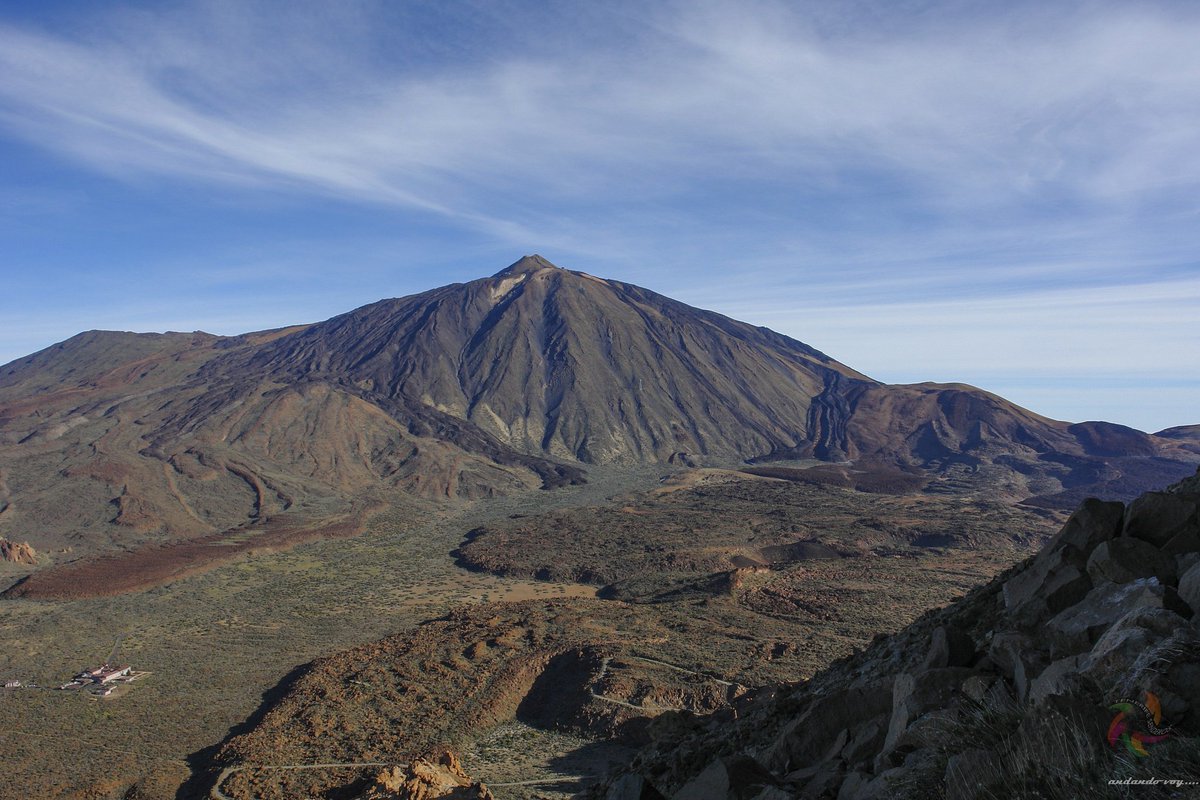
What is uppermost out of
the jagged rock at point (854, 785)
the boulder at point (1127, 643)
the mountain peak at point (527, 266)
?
the mountain peak at point (527, 266)

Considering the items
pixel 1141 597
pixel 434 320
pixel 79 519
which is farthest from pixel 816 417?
pixel 1141 597

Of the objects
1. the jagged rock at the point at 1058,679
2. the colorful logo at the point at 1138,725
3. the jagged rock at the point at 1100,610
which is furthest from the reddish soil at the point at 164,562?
the colorful logo at the point at 1138,725

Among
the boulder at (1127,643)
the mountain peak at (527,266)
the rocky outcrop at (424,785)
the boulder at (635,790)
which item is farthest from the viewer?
the mountain peak at (527,266)

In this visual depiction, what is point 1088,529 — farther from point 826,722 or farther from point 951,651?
point 826,722

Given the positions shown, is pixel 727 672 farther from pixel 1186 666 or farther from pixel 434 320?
pixel 434 320

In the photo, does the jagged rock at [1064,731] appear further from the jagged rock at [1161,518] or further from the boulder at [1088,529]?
the jagged rock at [1161,518]

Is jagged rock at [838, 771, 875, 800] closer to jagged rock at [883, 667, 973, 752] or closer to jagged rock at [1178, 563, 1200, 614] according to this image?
jagged rock at [883, 667, 973, 752]
